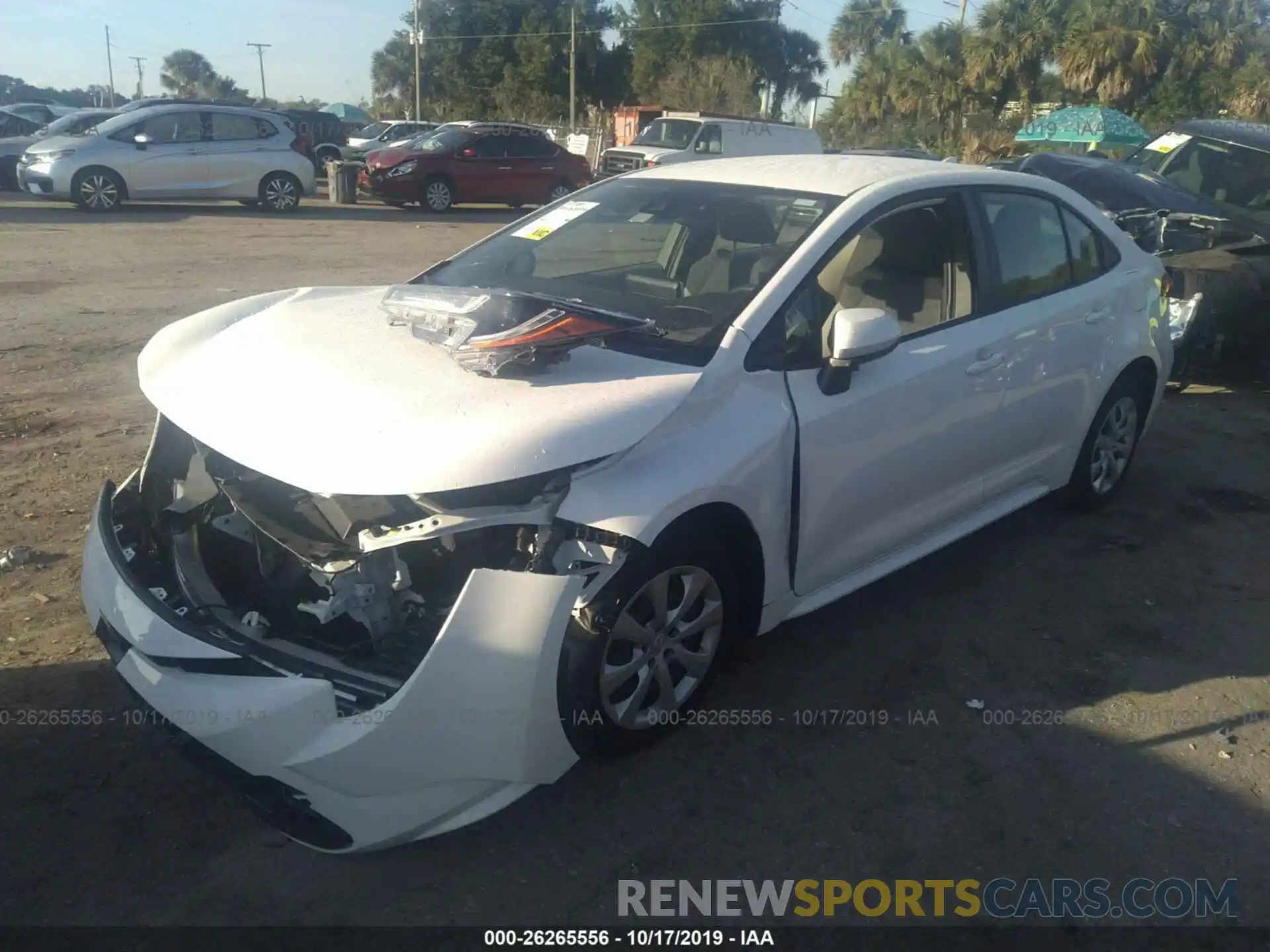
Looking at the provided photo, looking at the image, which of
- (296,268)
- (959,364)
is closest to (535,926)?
(959,364)

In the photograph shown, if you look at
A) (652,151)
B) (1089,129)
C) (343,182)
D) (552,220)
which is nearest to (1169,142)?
(552,220)

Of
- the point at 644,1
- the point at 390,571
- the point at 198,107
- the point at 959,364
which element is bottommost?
the point at 390,571

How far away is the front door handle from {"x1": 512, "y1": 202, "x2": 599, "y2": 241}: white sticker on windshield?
1.60m

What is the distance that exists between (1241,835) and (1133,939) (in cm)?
61

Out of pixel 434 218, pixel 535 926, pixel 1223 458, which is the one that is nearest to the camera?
pixel 535 926

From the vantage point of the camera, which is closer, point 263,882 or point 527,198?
point 263,882

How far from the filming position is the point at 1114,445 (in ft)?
17.5

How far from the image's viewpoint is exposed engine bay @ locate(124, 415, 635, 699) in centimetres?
281

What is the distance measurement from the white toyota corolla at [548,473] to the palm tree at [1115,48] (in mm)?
36671

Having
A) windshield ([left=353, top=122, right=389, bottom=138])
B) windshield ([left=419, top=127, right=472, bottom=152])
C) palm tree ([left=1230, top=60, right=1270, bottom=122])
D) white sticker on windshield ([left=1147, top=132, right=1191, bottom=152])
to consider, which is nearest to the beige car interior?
white sticker on windshield ([left=1147, top=132, right=1191, bottom=152])

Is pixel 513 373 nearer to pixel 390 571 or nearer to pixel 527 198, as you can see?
pixel 390 571

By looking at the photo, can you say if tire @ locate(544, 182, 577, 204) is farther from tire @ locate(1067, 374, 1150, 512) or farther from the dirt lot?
tire @ locate(1067, 374, 1150, 512)

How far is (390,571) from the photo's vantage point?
9.50 ft

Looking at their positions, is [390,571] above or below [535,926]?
above
